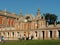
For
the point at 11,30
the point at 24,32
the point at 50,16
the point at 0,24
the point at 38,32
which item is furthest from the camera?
the point at 50,16

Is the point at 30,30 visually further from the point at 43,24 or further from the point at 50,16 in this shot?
the point at 50,16

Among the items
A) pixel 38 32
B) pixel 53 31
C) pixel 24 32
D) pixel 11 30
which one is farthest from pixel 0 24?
pixel 53 31

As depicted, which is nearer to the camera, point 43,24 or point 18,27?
point 43,24

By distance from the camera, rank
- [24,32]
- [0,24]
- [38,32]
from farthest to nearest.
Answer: [0,24], [24,32], [38,32]

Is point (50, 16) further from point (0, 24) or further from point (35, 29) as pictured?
point (35, 29)

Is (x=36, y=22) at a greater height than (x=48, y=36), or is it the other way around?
(x=36, y=22)

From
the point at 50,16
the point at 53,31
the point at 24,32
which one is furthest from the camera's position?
the point at 50,16

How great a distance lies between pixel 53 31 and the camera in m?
53.7

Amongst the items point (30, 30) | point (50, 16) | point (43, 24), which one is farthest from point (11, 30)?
point (50, 16)

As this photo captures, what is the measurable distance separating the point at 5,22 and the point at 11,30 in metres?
15.6

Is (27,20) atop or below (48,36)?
atop

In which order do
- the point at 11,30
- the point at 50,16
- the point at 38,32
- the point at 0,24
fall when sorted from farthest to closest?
1. the point at 50,16
2. the point at 0,24
3. the point at 11,30
4. the point at 38,32

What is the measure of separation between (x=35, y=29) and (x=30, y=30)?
2.44 m

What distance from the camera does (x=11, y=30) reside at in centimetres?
6675
